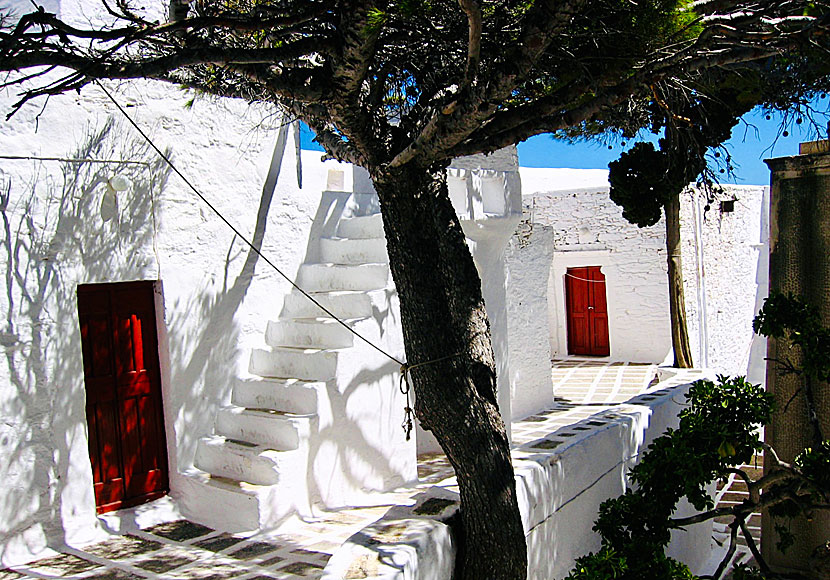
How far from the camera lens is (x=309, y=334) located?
21.4ft

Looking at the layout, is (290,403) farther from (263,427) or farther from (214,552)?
(214,552)

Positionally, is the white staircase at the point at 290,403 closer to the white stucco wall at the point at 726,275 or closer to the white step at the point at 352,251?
the white step at the point at 352,251

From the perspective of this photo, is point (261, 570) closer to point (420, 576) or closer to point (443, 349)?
point (420, 576)

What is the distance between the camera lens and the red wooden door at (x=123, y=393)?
5617 millimetres

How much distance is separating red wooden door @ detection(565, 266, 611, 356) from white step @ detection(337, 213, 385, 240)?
30.1 feet

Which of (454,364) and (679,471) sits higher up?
(454,364)

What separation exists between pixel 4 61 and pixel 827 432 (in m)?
6.05

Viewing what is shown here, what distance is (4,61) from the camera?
310cm

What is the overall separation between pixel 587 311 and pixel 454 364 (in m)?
12.3

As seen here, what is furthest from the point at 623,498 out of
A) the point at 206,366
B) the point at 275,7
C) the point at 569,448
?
the point at 275,7

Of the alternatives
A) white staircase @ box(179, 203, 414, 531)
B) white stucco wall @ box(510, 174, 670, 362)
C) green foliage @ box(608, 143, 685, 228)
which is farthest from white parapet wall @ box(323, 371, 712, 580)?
white stucco wall @ box(510, 174, 670, 362)

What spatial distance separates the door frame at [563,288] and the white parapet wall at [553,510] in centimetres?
769

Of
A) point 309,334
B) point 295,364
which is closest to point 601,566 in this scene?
point 295,364

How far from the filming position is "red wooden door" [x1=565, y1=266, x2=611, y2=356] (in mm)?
15625
